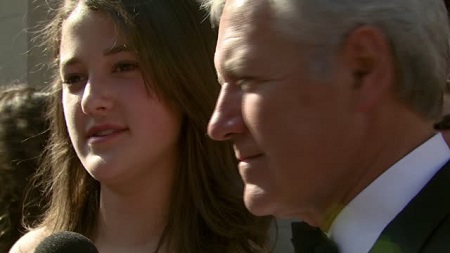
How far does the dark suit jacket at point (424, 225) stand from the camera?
145 centimetres

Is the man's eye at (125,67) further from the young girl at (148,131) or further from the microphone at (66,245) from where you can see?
the microphone at (66,245)

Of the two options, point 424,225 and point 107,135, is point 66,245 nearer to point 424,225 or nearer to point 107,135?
point 107,135

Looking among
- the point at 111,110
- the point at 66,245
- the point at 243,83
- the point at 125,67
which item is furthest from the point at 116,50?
the point at 243,83

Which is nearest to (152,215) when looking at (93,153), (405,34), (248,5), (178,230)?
(178,230)

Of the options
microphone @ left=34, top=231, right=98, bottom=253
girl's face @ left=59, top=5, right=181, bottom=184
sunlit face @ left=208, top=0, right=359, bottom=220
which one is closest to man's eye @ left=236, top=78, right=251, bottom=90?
sunlit face @ left=208, top=0, right=359, bottom=220

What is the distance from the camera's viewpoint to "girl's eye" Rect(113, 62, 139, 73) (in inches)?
101

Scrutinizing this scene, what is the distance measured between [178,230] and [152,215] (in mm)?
96

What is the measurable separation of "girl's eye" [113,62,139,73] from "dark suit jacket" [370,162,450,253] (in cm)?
124

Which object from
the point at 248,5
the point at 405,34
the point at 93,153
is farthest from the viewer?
the point at 93,153

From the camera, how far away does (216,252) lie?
2629 mm

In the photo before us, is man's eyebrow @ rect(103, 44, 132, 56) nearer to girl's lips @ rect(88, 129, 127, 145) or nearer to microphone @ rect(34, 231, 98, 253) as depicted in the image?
girl's lips @ rect(88, 129, 127, 145)

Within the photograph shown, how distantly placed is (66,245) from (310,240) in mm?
654

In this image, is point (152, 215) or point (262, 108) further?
point (152, 215)

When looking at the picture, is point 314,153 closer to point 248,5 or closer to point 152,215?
point 248,5
